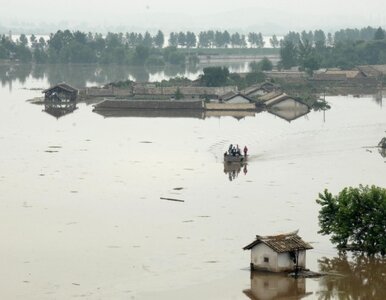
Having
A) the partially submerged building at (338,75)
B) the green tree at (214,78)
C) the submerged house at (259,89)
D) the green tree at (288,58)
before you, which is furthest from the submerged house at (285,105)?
the green tree at (288,58)

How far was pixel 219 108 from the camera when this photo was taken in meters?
37.8

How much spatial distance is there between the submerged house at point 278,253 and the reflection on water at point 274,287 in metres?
0.13

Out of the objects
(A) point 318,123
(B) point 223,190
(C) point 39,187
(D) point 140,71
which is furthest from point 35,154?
(D) point 140,71

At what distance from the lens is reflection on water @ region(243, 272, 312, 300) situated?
46.5 ft

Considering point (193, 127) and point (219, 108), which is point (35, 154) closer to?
point (193, 127)

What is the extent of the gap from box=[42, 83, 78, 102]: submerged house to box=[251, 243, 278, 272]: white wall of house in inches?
1030

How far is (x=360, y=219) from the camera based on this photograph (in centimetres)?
1564

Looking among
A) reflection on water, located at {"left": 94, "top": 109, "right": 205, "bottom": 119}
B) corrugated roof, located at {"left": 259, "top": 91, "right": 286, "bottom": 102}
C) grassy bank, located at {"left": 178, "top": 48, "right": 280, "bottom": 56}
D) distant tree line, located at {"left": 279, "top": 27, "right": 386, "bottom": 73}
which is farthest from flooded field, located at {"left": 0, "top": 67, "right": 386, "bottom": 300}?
grassy bank, located at {"left": 178, "top": 48, "right": 280, "bottom": 56}

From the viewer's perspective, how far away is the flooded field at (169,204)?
14672mm

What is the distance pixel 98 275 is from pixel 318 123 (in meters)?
19.4

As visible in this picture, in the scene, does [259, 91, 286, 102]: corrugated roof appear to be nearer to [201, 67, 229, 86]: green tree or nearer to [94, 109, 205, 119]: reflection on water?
[201, 67, 229, 86]: green tree

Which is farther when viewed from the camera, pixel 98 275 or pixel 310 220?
pixel 310 220

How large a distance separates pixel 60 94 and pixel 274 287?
89.2 feet


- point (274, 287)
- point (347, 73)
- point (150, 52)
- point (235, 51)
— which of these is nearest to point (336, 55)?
point (347, 73)
